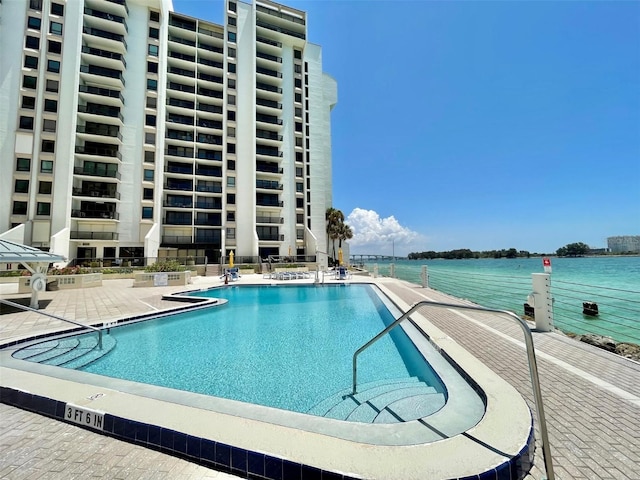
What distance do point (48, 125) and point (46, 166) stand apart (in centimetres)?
415

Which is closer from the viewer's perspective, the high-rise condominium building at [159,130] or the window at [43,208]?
the window at [43,208]

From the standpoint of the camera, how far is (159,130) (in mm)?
30734

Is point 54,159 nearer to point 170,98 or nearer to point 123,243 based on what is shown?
point 123,243

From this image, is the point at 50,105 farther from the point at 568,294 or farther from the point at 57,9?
the point at 568,294

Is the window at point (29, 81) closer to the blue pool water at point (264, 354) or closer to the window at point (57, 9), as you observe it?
the window at point (57, 9)

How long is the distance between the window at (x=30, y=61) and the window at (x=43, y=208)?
13.6m

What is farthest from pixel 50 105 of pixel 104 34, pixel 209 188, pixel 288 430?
pixel 288 430

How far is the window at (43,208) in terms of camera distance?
25.7 metres

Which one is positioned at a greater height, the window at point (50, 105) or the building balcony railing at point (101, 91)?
the building balcony railing at point (101, 91)

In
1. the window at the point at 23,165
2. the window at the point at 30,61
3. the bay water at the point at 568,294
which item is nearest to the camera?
the bay water at the point at 568,294

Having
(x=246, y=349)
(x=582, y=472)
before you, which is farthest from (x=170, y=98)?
(x=582, y=472)

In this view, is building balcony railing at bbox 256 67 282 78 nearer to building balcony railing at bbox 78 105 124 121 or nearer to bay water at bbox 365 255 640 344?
building balcony railing at bbox 78 105 124 121

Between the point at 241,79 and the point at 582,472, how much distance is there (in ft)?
133

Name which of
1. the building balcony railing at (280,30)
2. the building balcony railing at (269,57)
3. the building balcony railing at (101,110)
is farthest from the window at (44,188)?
the building balcony railing at (280,30)
